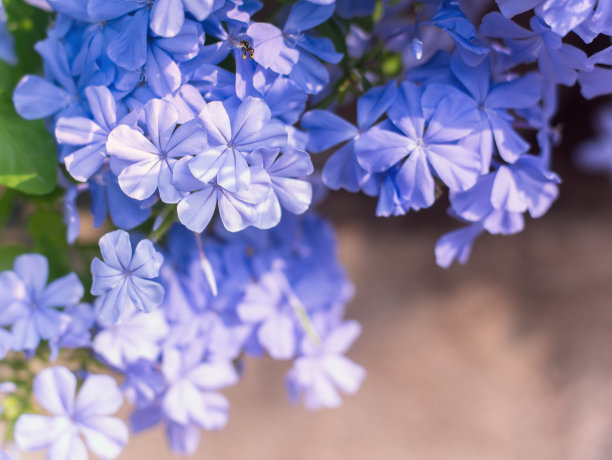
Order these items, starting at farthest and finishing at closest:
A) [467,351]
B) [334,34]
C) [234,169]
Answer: [467,351] → [334,34] → [234,169]

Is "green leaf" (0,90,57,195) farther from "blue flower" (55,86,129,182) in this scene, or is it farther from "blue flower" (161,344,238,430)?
"blue flower" (161,344,238,430)

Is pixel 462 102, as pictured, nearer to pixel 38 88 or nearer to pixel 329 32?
pixel 329 32

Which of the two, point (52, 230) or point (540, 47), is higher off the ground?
point (540, 47)

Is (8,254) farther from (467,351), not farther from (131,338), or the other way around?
(467,351)

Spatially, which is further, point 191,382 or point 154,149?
point 191,382

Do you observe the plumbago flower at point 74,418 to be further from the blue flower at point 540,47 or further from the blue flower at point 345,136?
the blue flower at point 540,47

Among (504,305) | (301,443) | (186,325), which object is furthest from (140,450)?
(504,305)

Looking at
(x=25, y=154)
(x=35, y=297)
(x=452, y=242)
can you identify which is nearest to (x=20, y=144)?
(x=25, y=154)

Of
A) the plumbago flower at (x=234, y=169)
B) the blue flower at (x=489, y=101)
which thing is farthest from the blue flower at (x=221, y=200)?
the blue flower at (x=489, y=101)
